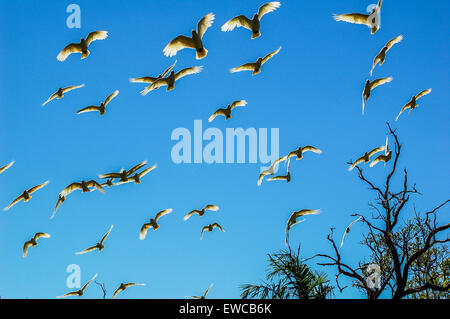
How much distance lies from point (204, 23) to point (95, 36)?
4525 mm

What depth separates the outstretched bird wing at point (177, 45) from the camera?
1251cm

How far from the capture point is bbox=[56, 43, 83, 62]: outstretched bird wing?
1507 centimetres

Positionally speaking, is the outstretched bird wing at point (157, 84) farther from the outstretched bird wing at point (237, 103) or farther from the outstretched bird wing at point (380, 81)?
the outstretched bird wing at point (380, 81)

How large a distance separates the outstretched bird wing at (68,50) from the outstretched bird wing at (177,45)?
401 centimetres

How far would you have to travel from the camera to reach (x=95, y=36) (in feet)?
49.6

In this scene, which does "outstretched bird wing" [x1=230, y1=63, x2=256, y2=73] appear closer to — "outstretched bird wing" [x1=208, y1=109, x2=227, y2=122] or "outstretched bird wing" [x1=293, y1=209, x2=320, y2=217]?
"outstretched bird wing" [x1=208, y1=109, x2=227, y2=122]

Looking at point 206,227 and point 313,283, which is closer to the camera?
point 313,283

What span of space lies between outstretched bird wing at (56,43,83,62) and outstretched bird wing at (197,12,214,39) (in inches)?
188
